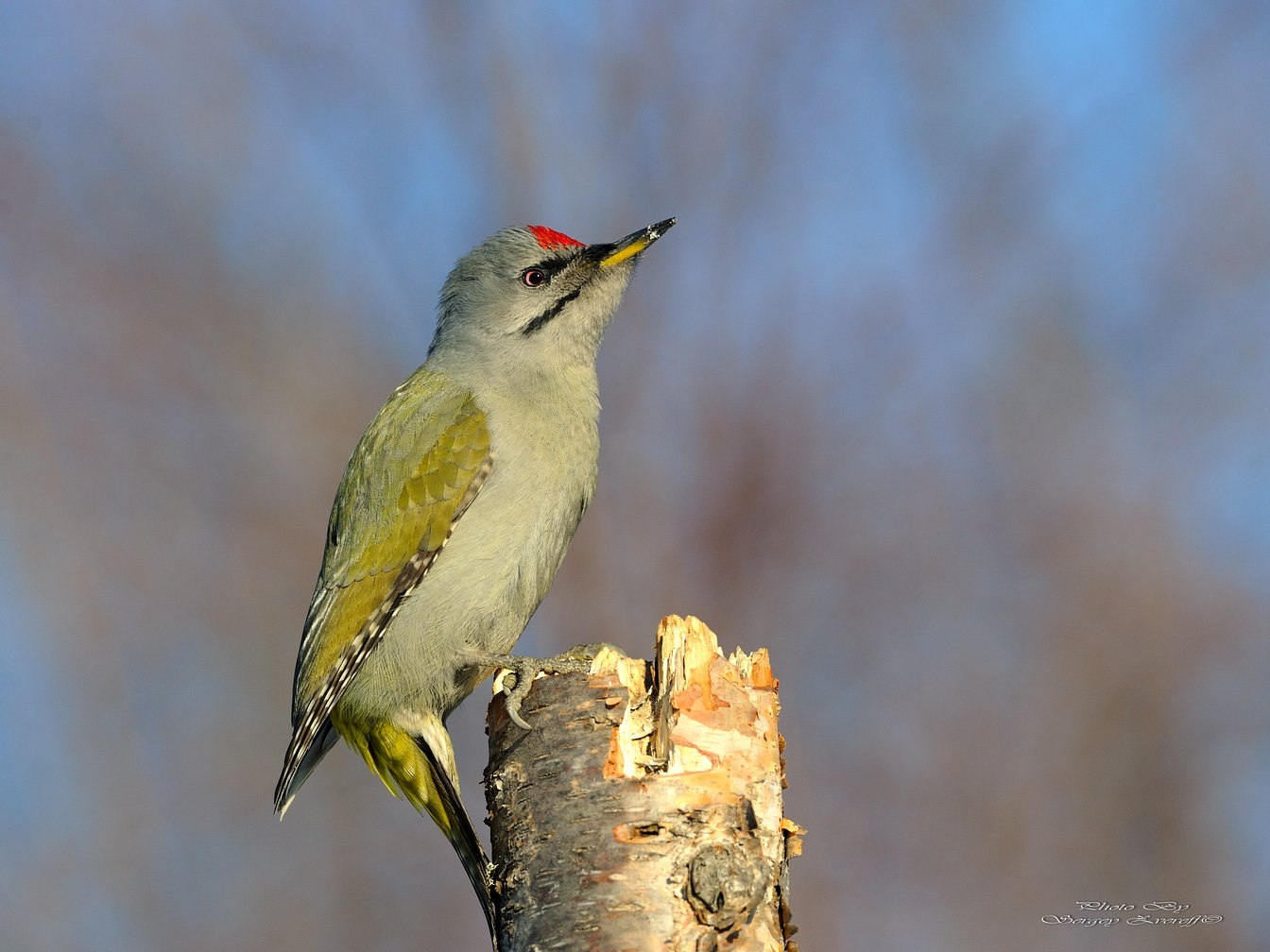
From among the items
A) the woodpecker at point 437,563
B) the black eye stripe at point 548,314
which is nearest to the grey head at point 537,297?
the black eye stripe at point 548,314

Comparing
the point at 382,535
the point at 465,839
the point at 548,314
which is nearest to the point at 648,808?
the point at 465,839

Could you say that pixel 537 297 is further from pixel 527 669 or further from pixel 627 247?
pixel 527 669

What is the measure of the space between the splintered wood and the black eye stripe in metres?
2.36

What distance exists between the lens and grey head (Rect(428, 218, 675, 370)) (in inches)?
213

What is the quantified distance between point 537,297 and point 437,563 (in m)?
1.46

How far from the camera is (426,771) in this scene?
187 inches

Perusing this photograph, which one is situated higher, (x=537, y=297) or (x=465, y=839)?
(x=537, y=297)

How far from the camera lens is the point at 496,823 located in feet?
10.7

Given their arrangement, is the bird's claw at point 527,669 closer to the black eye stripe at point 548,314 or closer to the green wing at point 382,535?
the green wing at point 382,535

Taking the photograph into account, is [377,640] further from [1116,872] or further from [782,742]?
[1116,872]

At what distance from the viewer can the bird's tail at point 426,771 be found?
15.0 feet

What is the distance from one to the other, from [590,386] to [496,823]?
2.45m

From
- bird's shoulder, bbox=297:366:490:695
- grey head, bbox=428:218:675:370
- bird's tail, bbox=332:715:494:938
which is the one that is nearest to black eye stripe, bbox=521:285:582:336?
grey head, bbox=428:218:675:370

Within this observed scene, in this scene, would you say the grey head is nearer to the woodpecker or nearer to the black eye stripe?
the black eye stripe
